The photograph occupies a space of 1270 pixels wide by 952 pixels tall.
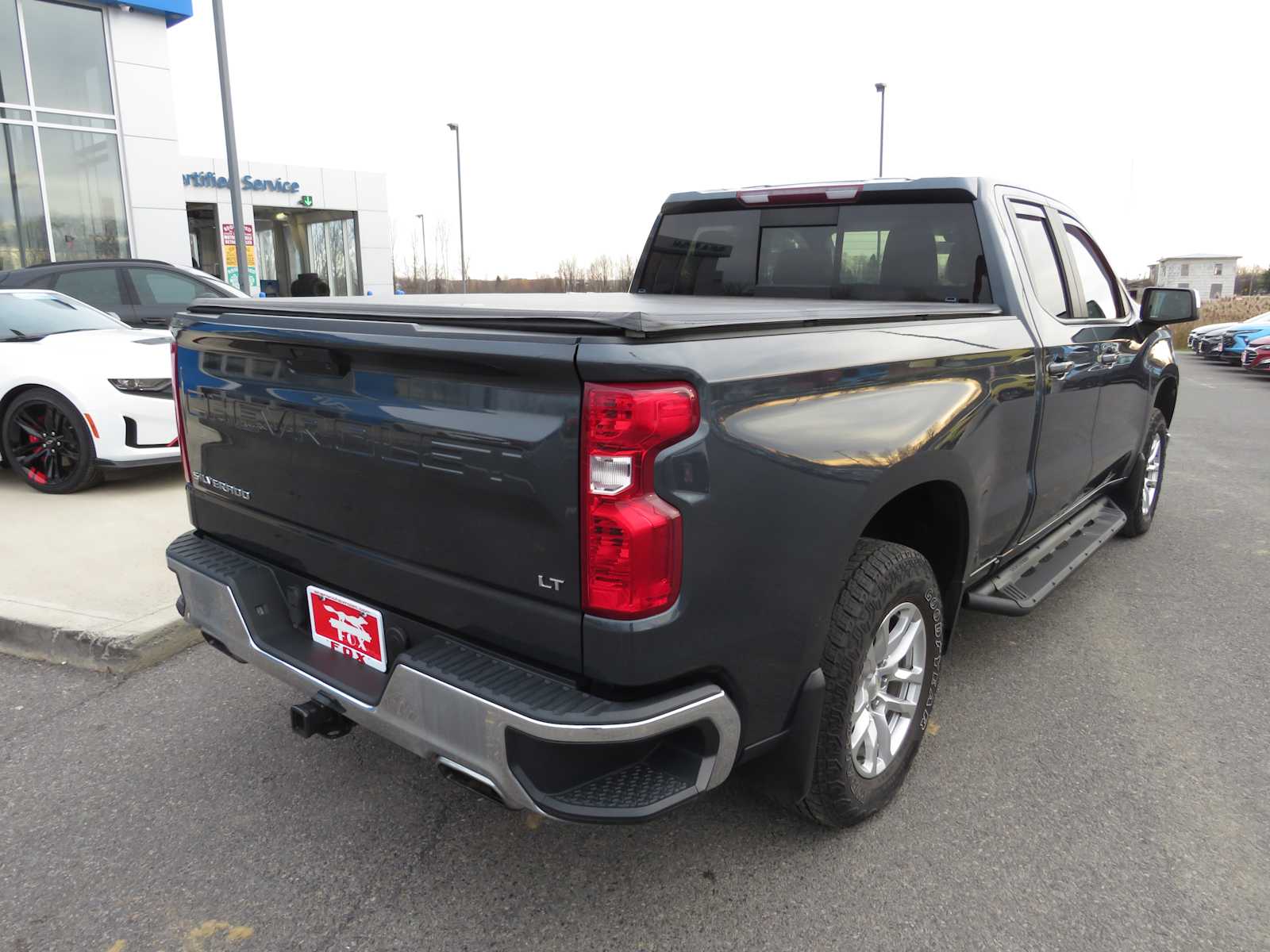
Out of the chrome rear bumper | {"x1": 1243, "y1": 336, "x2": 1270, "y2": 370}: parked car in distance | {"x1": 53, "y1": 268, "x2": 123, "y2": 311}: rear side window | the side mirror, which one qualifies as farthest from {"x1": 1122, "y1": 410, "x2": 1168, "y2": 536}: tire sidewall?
{"x1": 1243, "y1": 336, "x2": 1270, "y2": 370}: parked car in distance

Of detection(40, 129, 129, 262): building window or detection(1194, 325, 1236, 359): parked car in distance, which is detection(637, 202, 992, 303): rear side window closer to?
detection(40, 129, 129, 262): building window

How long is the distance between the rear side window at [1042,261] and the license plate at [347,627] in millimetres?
2775

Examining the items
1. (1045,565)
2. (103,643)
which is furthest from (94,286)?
(1045,565)

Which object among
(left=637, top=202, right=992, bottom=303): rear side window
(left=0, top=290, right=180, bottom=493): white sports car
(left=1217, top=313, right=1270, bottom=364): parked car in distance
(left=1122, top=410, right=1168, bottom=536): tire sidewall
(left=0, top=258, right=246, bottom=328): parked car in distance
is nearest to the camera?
(left=637, top=202, right=992, bottom=303): rear side window

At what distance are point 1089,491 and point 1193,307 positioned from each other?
118 centimetres

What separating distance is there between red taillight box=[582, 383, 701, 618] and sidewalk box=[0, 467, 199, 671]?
8.95ft

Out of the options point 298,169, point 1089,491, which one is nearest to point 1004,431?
point 1089,491

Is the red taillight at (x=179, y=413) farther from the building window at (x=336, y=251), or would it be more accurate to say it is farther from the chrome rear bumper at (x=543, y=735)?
the building window at (x=336, y=251)

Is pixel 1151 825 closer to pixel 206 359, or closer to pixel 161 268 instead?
pixel 206 359

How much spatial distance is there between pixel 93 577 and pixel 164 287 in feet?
19.9

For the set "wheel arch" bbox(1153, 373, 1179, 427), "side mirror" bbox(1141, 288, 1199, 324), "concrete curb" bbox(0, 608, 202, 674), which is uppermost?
"side mirror" bbox(1141, 288, 1199, 324)

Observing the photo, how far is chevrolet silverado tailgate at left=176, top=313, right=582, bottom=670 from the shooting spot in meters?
1.80

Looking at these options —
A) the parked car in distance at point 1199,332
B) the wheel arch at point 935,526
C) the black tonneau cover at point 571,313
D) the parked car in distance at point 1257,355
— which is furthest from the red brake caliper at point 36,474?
Result: the parked car in distance at point 1199,332

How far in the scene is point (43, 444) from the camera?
5.94 meters
